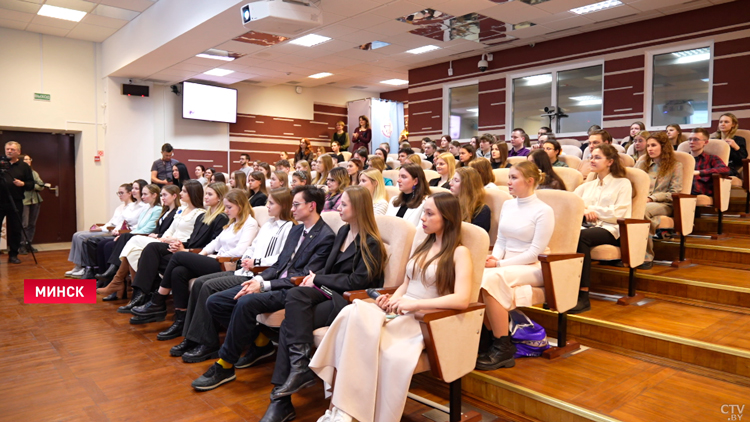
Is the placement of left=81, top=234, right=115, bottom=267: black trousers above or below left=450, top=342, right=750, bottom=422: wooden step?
above

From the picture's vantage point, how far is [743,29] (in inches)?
254

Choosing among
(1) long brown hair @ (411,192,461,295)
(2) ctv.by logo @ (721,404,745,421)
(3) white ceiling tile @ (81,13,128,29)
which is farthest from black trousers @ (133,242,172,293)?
(3) white ceiling tile @ (81,13,128,29)

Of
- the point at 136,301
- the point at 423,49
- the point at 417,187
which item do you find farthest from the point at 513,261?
the point at 423,49

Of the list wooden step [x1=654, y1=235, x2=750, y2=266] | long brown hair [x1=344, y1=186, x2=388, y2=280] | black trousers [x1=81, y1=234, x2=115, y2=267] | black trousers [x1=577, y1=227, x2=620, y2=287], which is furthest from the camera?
black trousers [x1=81, y1=234, x2=115, y2=267]

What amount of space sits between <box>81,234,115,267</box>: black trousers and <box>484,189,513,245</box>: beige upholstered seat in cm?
424

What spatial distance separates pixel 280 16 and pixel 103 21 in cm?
436

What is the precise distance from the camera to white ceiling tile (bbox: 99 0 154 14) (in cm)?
739

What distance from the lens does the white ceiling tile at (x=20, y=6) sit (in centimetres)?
727

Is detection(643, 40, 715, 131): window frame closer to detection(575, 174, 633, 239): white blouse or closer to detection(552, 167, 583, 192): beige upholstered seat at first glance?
detection(552, 167, 583, 192): beige upholstered seat

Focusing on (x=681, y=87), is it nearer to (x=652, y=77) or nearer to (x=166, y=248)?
(x=652, y=77)

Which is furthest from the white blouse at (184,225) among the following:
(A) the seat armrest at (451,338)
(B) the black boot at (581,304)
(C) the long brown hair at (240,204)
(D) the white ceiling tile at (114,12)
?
(D) the white ceiling tile at (114,12)

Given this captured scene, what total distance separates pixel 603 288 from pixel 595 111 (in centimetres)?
506

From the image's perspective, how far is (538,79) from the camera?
8664 mm

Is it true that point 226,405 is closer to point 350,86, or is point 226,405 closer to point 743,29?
point 743,29
